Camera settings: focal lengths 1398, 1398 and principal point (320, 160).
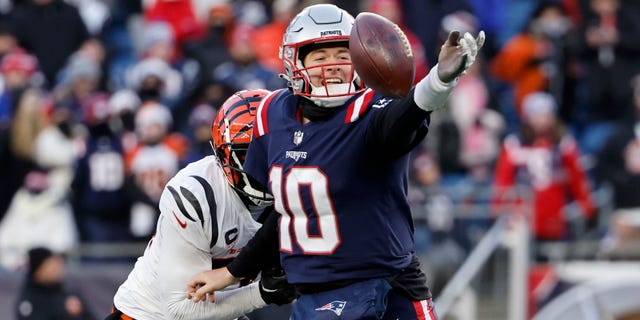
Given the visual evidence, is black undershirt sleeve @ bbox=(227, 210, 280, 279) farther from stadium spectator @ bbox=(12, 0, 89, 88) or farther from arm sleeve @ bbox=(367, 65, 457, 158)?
stadium spectator @ bbox=(12, 0, 89, 88)

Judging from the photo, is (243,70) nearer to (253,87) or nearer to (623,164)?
(253,87)

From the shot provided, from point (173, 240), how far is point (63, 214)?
5.01 meters

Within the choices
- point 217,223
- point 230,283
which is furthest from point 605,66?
point 230,283

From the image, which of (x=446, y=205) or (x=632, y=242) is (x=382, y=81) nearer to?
(x=446, y=205)

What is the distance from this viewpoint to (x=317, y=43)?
529cm

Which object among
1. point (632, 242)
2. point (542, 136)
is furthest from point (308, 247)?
point (542, 136)

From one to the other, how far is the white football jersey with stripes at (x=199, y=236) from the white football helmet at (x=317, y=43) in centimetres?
75

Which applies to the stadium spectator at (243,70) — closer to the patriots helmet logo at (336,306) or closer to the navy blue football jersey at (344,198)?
the navy blue football jersey at (344,198)

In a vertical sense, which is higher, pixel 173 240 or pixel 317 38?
pixel 317 38

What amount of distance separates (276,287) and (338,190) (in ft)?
2.66

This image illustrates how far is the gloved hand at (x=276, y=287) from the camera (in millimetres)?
5770

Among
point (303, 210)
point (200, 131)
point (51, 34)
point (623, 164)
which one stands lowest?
point (623, 164)

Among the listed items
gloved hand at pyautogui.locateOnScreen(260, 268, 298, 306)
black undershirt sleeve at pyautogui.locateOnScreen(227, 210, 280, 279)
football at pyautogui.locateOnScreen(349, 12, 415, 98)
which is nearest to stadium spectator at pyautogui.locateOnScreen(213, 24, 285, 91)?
gloved hand at pyautogui.locateOnScreen(260, 268, 298, 306)

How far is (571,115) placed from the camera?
1286 cm
